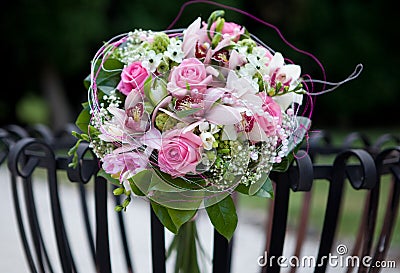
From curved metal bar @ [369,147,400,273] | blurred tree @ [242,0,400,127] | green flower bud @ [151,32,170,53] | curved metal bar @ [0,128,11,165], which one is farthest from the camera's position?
blurred tree @ [242,0,400,127]

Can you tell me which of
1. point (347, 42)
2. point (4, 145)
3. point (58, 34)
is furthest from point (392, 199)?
point (347, 42)

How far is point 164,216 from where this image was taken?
1.02 metres

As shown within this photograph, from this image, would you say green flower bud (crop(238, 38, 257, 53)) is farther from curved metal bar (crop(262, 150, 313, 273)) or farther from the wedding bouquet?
curved metal bar (crop(262, 150, 313, 273))

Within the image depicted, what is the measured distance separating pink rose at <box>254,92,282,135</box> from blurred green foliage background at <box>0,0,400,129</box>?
665 cm

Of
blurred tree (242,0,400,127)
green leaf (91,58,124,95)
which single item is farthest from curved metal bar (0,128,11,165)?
blurred tree (242,0,400,127)

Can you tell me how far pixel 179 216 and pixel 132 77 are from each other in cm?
27

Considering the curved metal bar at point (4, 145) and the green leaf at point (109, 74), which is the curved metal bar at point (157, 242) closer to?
the green leaf at point (109, 74)

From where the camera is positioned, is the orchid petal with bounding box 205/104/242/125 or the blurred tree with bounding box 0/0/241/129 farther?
the blurred tree with bounding box 0/0/241/129

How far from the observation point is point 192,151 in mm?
945

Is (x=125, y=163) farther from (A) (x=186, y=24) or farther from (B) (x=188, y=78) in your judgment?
(A) (x=186, y=24)

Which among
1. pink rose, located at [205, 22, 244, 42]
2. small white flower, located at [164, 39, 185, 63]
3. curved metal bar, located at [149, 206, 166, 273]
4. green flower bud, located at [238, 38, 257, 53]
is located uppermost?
pink rose, located at [205, 22, 244, 42]

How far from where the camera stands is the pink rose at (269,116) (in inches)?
39.2

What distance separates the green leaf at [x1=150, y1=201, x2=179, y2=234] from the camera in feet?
3.34

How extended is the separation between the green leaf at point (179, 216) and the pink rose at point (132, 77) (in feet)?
0.77
